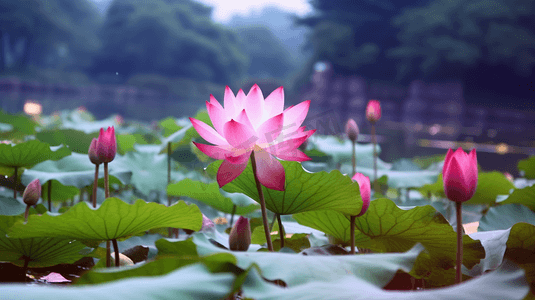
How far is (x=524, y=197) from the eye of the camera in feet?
2.32

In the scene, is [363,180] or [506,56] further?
[506,56]

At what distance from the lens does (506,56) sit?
1184 centimetres

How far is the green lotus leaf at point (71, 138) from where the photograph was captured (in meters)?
1.08

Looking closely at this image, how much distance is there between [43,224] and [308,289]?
297mm

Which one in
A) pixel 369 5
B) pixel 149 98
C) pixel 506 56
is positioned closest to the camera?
pixel 506 56

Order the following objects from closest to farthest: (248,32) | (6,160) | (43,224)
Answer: (43,224), (6,160), (248,32)

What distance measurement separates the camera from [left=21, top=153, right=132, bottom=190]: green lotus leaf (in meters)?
0.71

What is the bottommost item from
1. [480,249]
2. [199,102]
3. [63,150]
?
[480,249]

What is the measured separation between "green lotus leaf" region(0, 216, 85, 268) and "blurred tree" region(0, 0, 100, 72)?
20.5m

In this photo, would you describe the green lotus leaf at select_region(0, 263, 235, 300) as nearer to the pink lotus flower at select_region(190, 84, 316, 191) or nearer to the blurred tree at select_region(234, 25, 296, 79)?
the pink lotus flower at select_region(190, 84, 316, 191)

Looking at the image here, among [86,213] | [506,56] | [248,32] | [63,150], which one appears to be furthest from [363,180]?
[248,32]

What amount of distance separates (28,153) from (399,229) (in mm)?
697

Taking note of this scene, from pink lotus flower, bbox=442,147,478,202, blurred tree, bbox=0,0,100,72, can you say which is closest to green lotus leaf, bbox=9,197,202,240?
pink lotus flower, bbox=442,147,478,202

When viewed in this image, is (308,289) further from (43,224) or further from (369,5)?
(369,5)
